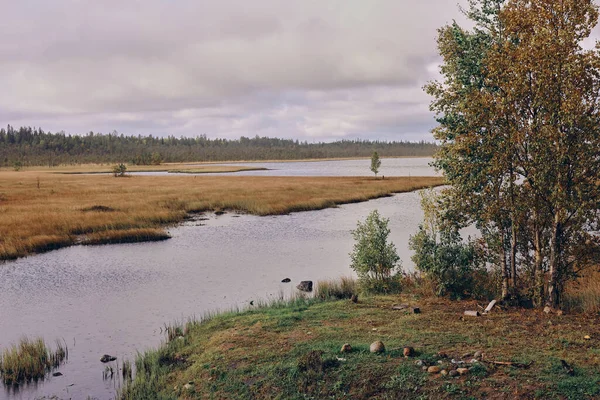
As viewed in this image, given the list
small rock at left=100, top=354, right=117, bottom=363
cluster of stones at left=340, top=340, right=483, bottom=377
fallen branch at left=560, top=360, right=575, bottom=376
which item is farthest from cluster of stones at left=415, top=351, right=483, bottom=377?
small rock at left=100, top=354, right=117, bottom=363

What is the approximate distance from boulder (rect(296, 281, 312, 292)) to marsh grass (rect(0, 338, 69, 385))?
10.8 m

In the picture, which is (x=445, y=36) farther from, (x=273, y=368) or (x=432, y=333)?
(x=273, y=368)

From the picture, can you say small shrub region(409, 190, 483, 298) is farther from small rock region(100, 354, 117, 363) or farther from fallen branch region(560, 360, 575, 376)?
small rock region(100, 354, 117, 363)

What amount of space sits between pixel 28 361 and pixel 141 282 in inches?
489

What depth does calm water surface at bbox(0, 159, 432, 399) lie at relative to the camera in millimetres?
17503

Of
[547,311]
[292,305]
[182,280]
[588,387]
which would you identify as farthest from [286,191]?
[588,387]

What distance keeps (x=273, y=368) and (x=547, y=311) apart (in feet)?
29.7

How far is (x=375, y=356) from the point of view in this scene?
12.0m

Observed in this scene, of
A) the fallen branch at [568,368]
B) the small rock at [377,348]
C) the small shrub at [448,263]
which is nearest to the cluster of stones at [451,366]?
the small rock at [377,348]

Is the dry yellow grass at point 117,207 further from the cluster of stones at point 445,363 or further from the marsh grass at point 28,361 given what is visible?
the cluster of stones at point 445,363

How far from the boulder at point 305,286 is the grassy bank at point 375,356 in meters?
5.91

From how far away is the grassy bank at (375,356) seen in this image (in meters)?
10.2

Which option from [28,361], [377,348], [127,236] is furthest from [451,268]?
[127,236]

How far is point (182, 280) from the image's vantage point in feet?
90.2
